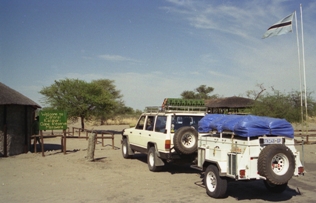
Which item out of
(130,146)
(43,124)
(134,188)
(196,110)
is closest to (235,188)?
(134,188)

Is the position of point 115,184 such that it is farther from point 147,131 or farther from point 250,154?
point 250,154

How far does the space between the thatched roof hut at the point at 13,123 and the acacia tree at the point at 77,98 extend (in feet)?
47.1

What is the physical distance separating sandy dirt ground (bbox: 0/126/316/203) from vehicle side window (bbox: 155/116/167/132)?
1.45 meters

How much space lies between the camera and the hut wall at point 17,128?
15430 millimetres

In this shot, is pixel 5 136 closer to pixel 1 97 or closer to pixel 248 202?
pixel 1 97

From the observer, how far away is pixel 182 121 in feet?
37.2

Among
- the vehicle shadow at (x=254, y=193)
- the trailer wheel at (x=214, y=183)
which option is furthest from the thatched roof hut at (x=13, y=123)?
the trailer wheel at (x=214, y=183)

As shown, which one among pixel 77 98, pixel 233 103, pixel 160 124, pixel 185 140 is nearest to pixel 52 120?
pixel 160 124

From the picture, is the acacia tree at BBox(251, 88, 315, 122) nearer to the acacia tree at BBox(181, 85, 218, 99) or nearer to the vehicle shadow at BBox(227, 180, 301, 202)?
the vehicle shadow at BBox(227, 180, 301, 202)

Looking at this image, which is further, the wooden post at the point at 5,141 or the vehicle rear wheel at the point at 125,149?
the wooden post at the point at 5,141

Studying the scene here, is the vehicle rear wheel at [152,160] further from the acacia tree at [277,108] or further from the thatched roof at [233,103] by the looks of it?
the thatched roof at [233,103]

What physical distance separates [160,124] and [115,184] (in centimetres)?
278

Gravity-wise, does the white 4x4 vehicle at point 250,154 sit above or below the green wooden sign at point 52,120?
below

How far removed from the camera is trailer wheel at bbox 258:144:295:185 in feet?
23.4
